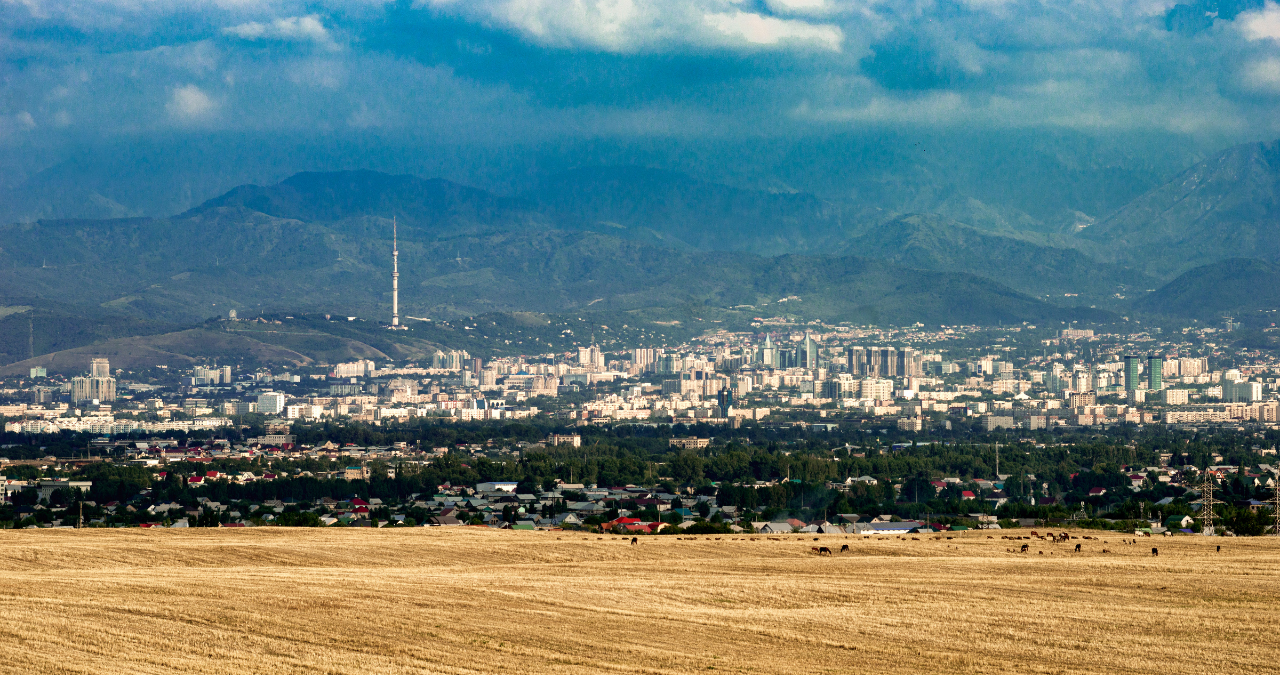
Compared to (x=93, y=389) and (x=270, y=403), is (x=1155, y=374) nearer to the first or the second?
(x=270, y=403)

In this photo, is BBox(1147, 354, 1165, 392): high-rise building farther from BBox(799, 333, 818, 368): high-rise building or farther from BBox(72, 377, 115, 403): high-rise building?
BBox(72, 377, 115, 403): high-rise building

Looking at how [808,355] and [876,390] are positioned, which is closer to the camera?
[876,390]

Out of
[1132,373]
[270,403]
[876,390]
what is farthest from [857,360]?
[270,403]

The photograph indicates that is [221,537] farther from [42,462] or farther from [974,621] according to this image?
[42,462]

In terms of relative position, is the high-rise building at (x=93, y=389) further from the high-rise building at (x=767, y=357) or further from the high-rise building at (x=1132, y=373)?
the high-rise building at (x=1132, y=373)

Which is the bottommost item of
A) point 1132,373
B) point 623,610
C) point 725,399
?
point 623,610

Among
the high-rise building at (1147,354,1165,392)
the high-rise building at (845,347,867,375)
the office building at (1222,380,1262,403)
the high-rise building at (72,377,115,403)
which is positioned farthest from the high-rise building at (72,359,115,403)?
the office building at (1222,380,1262,403)

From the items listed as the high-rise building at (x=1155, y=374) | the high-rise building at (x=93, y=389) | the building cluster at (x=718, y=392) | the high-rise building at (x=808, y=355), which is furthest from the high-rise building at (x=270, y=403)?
the high-rise building at (x=1155, y=374)
